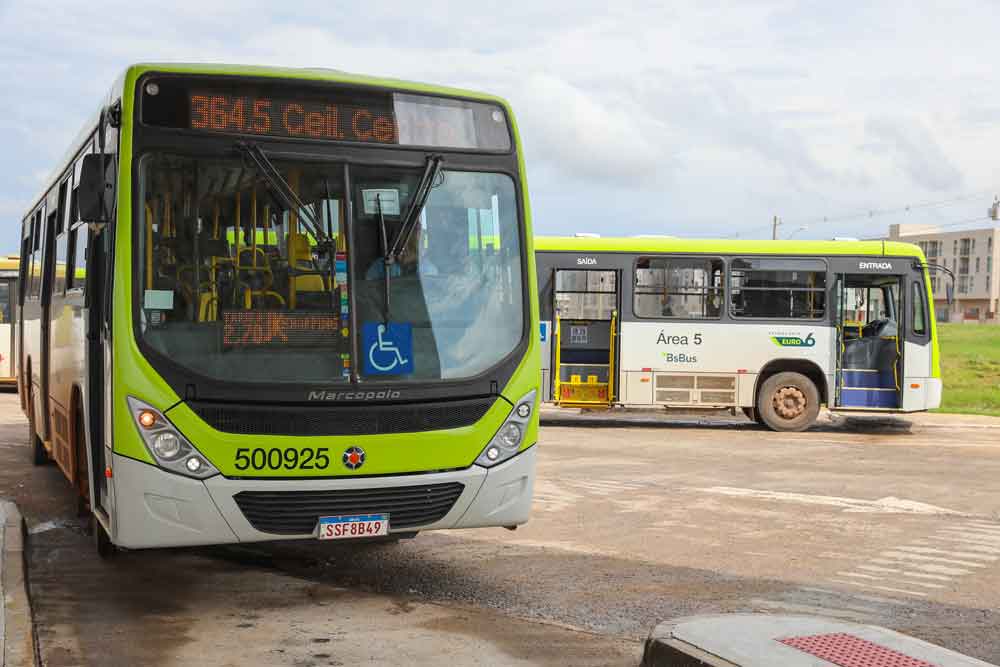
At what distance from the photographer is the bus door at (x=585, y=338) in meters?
21.0

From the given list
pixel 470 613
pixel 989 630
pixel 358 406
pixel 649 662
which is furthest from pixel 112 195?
pixel 989 630

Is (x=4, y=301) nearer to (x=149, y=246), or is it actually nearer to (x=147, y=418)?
(x=149, y=246)

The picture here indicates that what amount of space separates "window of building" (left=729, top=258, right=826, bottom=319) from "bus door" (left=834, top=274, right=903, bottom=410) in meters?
0.37

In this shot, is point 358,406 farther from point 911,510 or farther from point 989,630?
point 911,510

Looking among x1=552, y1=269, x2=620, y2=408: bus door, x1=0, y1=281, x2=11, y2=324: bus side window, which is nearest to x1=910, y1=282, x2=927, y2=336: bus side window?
x1=552, y1=269, x2=620, y2=408: bus door

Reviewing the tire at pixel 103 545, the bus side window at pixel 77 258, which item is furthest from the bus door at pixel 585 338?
the tire at pixel 103 545

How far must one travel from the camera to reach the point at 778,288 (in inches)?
824

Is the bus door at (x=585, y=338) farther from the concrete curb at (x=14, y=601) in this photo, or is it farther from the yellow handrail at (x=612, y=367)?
the concrete curb at (x=14, y=601)

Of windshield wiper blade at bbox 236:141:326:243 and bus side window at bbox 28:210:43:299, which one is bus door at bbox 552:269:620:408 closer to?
bus side window at bbox 28:210:43:299

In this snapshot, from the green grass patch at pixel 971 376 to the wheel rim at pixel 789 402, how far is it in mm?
7925

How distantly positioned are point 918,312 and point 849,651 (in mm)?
15863

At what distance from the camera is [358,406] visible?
734cm

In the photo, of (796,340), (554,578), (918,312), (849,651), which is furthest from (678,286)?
(849,651)

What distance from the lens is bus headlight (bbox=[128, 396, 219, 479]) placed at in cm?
702
